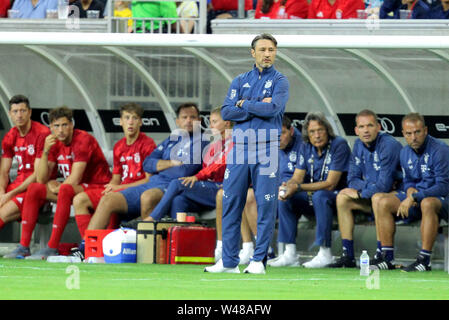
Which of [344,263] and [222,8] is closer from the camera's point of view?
[344,263]

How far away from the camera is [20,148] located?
36.6 ft

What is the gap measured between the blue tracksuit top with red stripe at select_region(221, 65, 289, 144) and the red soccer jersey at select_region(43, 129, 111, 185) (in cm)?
344

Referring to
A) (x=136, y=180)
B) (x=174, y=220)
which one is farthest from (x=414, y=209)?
(x=136, y=180)

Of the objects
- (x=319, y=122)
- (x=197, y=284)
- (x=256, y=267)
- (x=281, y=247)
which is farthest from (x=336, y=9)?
(x=197, y=284)

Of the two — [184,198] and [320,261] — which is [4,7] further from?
[320,261]

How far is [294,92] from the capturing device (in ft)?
36.9

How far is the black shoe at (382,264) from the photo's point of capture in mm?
9336

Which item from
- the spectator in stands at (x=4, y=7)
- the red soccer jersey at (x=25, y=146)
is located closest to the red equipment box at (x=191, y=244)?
the red soccer jersey at (x=25, y=146)

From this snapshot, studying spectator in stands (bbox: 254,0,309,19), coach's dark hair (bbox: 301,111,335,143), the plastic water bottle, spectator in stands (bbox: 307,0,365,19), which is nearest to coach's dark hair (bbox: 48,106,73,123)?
coach's dark hair (bbox: 301,111,335,143)

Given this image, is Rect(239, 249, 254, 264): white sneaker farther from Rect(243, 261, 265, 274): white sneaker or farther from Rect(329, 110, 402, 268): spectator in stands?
Rect(243, 261, 265, 274): white sneaker

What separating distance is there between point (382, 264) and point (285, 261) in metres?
0.98

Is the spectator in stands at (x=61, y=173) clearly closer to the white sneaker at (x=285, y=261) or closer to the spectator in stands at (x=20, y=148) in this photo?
the spectator in stands at (x=20, y=148)

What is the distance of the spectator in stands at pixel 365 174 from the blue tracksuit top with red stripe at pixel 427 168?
7.3 inches
